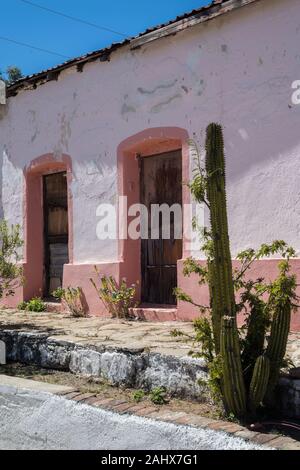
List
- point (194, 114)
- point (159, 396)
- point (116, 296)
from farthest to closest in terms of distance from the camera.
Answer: point (116, 296), point (194, 114), point (159, 396)

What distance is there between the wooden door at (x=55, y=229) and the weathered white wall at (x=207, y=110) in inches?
22.6

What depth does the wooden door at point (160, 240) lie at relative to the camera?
285 inches

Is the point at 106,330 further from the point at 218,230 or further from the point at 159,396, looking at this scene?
the point at 218,230

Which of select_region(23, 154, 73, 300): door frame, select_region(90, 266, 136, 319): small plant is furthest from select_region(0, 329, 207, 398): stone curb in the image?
select_region(23, 154, 73, 300): door frame

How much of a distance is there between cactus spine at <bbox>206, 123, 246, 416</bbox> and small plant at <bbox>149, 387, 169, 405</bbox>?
69 cm

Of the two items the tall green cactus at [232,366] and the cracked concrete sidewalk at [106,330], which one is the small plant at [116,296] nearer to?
the cracked concrete sidewalk at [106,330]

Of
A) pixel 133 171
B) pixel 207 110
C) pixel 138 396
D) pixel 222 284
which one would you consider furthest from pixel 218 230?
pixel 133 171

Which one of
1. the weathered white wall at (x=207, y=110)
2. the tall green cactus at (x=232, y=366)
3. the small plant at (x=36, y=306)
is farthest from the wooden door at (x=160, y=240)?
the tall green cactus at (x=232, y=366)

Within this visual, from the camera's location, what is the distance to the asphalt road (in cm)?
340

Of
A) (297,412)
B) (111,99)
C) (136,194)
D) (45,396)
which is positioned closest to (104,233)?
(136,194)

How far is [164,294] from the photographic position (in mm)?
7336

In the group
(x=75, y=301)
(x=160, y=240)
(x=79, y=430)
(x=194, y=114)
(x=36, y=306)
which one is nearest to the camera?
(x=79, y=430)

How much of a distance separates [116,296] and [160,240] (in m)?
0.92

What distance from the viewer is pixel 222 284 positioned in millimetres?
3492
